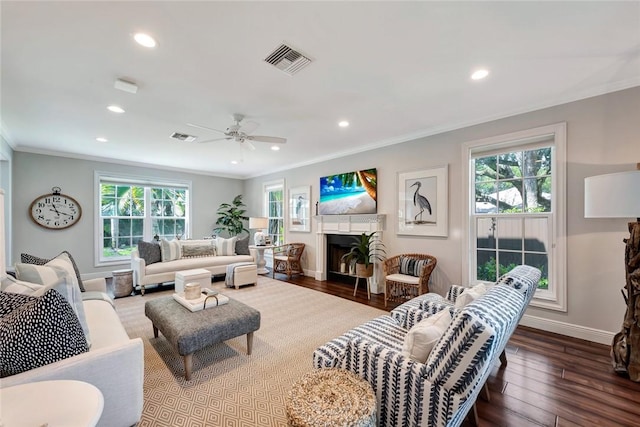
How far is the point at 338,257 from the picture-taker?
5.43 metres

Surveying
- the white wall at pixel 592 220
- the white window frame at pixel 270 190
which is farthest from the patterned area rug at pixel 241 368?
the white window frame at pixel 270 190

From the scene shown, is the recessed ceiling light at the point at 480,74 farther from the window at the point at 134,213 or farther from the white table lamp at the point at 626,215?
the window at the point at 134,213

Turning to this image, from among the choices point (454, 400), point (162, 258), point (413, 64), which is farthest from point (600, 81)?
point (162, 258)

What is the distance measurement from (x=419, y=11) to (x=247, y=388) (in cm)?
288

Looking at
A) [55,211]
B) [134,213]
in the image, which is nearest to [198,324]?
[55,211]

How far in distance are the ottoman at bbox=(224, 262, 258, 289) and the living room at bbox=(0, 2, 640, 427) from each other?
142 cm

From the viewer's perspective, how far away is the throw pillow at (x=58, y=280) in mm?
1516

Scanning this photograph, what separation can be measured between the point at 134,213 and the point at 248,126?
433 centimetres

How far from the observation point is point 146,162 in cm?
592

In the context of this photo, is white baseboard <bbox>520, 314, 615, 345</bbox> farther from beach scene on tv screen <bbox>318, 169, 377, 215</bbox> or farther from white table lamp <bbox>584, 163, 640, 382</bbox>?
beach scene on tv screen <bbox>318, 169, 377, 215</bbox>

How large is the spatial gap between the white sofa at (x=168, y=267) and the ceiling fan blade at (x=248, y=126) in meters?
2.79

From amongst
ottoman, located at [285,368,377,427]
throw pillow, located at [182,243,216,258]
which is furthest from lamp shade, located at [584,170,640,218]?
throw pillow, located at [182,243,216,258]

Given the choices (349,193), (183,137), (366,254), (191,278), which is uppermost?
(183,137)

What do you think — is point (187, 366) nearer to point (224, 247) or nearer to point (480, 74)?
point (480, 74)
